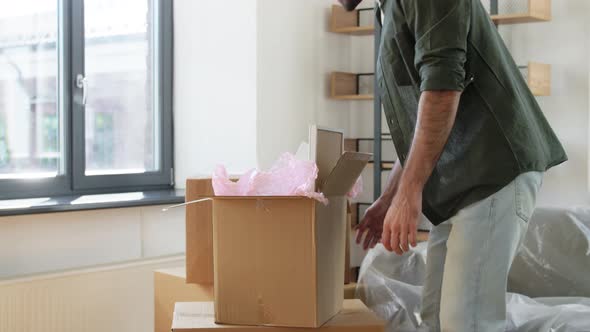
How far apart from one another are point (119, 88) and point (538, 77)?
179cm

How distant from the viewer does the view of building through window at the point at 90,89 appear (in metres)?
2.98

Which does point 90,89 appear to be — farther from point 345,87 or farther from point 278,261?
point 278,261

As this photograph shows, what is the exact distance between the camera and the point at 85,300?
2.78 m

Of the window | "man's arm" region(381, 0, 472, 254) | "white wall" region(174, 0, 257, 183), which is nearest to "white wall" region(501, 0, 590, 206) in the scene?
"white wall" region(174, 0, 257, 183)

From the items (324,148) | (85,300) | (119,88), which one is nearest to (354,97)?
(119,88)

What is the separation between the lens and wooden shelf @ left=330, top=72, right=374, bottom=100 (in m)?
3.79

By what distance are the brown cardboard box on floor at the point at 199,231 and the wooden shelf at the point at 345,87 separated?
175cm

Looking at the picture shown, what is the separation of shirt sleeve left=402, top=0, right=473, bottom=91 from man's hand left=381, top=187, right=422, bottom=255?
0.72ft

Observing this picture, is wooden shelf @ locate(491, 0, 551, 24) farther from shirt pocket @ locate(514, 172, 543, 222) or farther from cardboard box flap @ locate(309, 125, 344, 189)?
shirt pocket @ locate(514, 172, 543, 222)

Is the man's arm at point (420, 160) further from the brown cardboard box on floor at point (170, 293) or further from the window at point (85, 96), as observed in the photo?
the window at point (85, 96)

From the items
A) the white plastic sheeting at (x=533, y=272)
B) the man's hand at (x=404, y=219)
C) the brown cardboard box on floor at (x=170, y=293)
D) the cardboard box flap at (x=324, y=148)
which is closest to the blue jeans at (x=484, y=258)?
the man's hand at (x=404, y=219)

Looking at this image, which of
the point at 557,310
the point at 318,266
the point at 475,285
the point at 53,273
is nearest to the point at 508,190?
the point at 475,285

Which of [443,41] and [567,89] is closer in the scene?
[443,41]

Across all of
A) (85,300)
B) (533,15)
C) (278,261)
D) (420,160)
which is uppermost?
(533,15)
